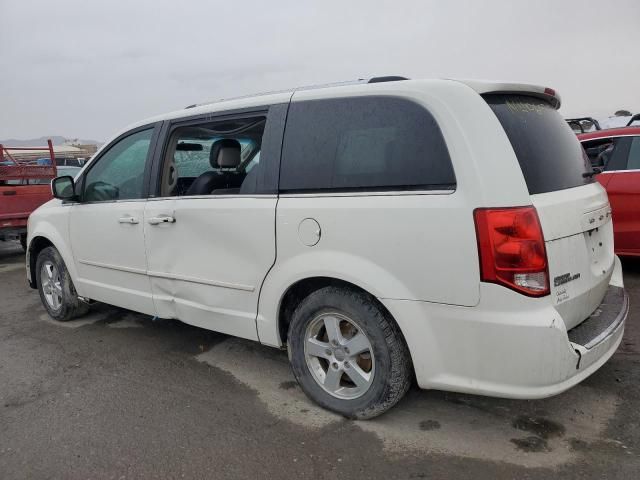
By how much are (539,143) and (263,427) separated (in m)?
2.10

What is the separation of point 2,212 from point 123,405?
6.41m

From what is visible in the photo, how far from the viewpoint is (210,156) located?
3920 millimetres

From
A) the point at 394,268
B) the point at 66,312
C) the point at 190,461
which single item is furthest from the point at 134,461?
the point at 66,312

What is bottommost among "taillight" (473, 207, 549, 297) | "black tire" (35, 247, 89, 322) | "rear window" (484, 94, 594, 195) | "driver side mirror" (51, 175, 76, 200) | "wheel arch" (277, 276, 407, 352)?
"black tire" (35, 247, 89, 322)

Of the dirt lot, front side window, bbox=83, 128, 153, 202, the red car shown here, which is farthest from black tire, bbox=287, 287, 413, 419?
the red car

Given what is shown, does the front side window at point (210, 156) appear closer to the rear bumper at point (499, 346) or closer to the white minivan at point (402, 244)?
the white minivan at point (402, 244)

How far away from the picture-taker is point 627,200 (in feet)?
17.1

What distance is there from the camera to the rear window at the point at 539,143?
8.12 ft

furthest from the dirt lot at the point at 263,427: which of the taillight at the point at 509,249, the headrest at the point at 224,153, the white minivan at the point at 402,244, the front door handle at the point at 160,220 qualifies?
the headrest at the point at 224,153

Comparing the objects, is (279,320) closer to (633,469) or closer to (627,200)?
(633,469)

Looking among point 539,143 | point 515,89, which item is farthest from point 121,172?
point 539,143

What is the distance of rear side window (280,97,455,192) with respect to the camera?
8.12 ft

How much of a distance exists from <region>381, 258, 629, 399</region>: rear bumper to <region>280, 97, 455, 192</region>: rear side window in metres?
0.59

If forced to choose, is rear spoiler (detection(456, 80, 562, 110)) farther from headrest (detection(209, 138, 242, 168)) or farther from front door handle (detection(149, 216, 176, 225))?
front door handle (detection(149, 216, 176, 225))
